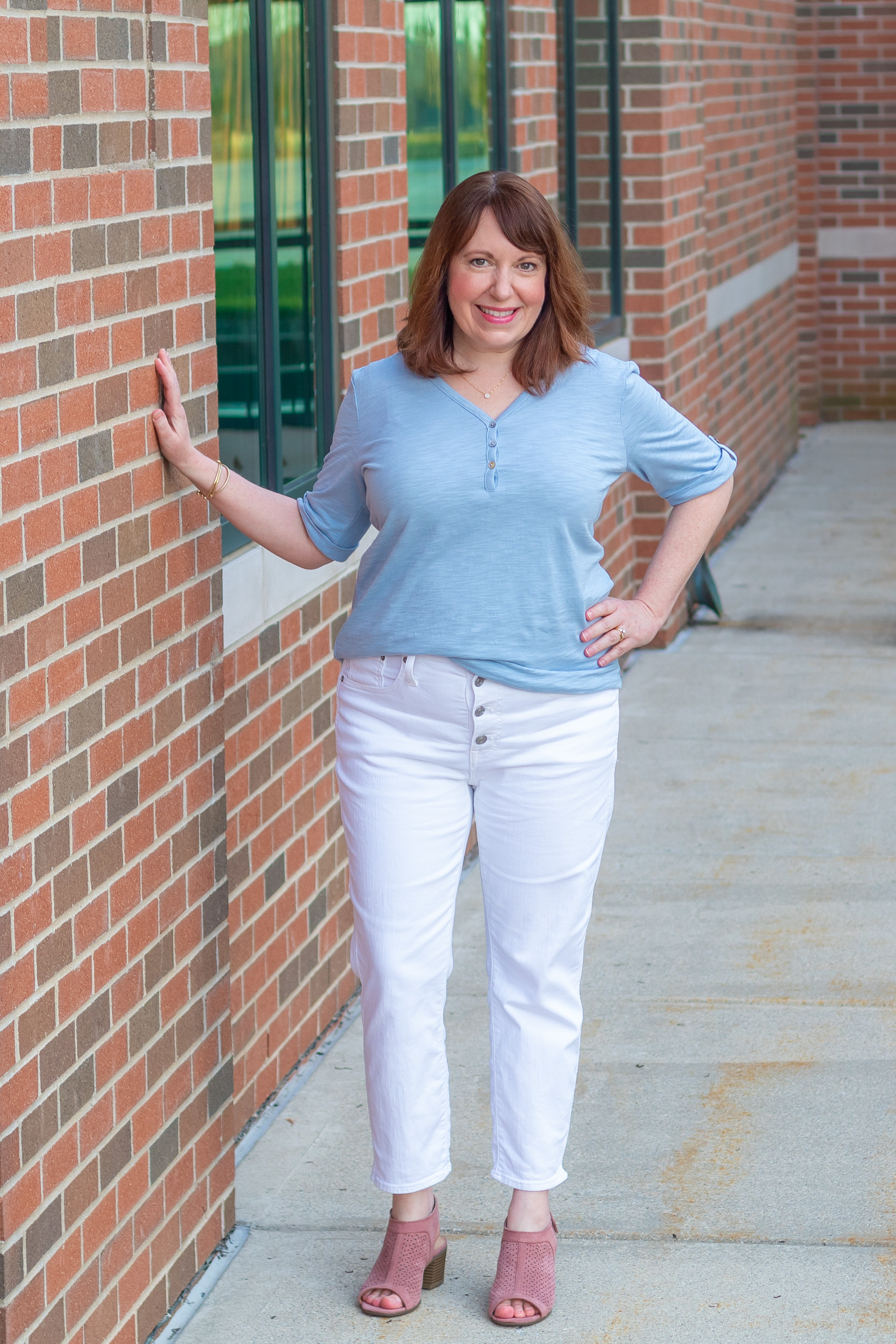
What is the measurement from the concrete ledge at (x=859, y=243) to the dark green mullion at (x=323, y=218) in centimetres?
1206

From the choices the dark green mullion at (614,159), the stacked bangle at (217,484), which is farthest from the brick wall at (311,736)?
the dark green mullion at (614,159)

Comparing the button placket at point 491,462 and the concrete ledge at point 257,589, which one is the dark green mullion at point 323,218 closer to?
the concrete ledge at point 257,589

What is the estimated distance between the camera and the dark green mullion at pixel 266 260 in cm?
445

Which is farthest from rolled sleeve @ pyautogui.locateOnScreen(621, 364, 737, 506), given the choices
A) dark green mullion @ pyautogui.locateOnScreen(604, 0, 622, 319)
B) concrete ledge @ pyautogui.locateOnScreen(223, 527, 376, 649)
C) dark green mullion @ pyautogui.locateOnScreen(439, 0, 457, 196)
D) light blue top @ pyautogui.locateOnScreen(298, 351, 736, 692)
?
dark green mullion @ pyautogui.locateOnScreen(604, 0, 622, 319)

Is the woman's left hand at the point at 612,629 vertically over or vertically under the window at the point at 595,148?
under

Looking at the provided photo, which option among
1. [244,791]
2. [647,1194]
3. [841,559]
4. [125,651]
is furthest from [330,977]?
[841,559]

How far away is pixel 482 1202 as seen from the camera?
3.96 meters

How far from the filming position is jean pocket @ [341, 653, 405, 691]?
3324 mm

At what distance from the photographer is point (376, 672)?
3.35 m

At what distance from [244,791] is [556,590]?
118 cm

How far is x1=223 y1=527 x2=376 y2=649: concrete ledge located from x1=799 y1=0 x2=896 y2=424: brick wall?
477 inches

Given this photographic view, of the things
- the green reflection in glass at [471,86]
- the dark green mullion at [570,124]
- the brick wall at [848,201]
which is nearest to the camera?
the green reflection in glass at [471,86]

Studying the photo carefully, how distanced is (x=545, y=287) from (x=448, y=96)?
321 centimetres

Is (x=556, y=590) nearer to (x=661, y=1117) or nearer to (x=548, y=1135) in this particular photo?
(x=548, y=1135)
